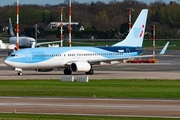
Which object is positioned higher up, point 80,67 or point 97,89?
point 97,89

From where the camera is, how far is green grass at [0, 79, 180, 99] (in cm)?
4141

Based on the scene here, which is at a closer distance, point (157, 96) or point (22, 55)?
point (157, 96)

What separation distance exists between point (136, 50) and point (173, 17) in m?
86.1

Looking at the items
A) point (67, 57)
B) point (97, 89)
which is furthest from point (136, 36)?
point (97, 89)

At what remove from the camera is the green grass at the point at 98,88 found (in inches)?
1630

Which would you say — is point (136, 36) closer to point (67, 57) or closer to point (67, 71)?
point (67, 57)

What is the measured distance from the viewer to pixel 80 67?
2537 inches

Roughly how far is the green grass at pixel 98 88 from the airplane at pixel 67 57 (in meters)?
10.1

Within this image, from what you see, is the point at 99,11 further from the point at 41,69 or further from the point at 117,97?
the point at 117,97

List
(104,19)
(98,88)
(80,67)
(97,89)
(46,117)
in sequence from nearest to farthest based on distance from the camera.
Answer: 1. (46,117)
2. (97,89)
3. (98,88)
4. (80,67)
5. (104,19)

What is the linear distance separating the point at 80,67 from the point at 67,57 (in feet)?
6.85

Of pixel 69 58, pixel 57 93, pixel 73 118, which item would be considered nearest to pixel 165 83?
pixel 57 93

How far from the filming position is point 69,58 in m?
65.9

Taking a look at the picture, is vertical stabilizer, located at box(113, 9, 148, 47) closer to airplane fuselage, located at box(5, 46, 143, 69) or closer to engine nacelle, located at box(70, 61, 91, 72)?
airplane fuselage, located at box(5, 46, 143, 69)
